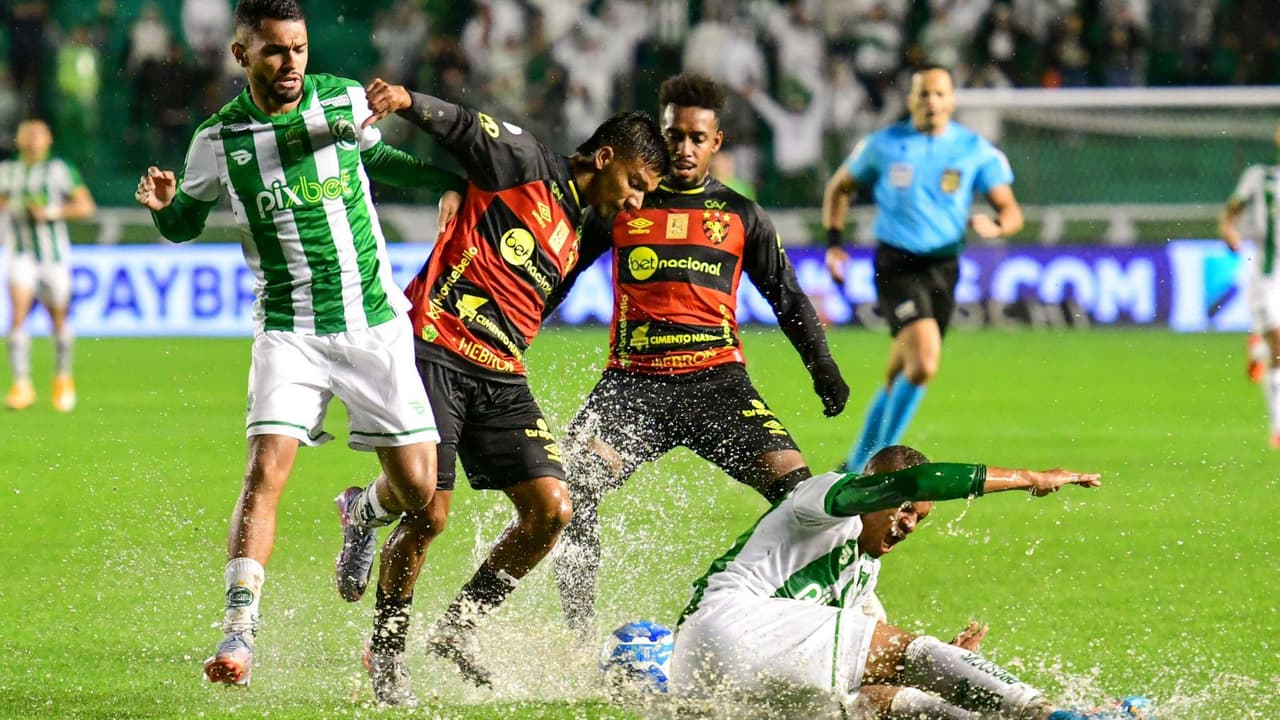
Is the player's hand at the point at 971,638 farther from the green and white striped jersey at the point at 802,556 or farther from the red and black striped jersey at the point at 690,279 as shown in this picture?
the red and black striped jersey at the point at 690,279

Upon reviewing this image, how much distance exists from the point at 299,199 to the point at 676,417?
5.76ft

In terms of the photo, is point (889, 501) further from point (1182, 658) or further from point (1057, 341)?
point (1057, 341)

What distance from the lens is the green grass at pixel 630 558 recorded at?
5.54 meters

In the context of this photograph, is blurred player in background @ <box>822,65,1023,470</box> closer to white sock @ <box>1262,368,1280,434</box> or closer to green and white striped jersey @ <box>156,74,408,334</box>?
white sock @ <box>1262,368,1280,434</box>

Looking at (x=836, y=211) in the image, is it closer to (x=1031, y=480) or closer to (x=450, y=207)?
(x=450, y=207)

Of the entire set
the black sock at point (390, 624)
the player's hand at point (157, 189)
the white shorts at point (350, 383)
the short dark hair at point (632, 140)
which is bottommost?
the black sock at point (390, 624)

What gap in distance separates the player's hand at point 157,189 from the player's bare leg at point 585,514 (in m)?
1.81

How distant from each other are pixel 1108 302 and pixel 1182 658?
1256cm

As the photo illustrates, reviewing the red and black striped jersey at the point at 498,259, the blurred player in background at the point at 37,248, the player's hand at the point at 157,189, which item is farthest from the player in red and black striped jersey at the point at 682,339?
the blurred player in background at the point at 37,248

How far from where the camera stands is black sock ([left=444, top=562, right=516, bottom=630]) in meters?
5.79

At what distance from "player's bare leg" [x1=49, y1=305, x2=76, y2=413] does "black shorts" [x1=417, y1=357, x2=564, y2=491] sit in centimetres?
805

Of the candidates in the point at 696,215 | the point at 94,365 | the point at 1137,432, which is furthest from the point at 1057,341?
the point at 696,215

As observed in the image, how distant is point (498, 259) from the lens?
5.93m

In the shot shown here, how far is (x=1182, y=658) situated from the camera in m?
5.84
